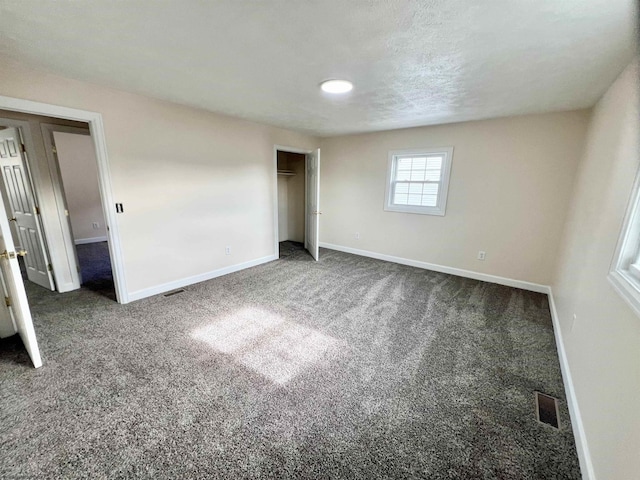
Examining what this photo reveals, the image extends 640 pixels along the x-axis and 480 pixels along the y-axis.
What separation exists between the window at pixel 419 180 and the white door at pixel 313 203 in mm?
1257

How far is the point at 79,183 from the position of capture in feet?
18.0

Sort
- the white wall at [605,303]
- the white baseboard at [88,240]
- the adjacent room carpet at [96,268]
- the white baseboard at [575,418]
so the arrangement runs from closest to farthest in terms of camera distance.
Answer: the white wall at [605,303], the white baseboard at [575,418], the adjacent room carpet at [96,268], the white baseboard at [88,240]

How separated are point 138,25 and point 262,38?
721 millimetres

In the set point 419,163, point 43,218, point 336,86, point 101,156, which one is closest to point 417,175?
point 419,163

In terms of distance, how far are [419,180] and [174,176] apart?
3634mm

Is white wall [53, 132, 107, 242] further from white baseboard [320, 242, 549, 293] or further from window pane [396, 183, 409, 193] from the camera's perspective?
window pane [396, 183, 409, 193]

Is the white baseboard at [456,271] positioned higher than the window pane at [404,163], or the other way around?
the window pane at [404,163]

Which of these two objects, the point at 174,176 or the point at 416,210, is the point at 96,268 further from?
the point at 416,210

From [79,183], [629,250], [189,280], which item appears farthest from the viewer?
[79,183]

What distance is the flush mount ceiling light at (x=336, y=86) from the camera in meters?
2.30

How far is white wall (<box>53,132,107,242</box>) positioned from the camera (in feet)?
17.5

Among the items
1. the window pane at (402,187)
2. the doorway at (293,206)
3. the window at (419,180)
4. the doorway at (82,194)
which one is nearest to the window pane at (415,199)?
the window at (419,180)

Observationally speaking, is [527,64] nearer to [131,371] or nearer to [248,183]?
[248,183]

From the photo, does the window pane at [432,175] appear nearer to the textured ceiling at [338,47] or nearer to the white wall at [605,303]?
the textured ceiling at [338,47]
